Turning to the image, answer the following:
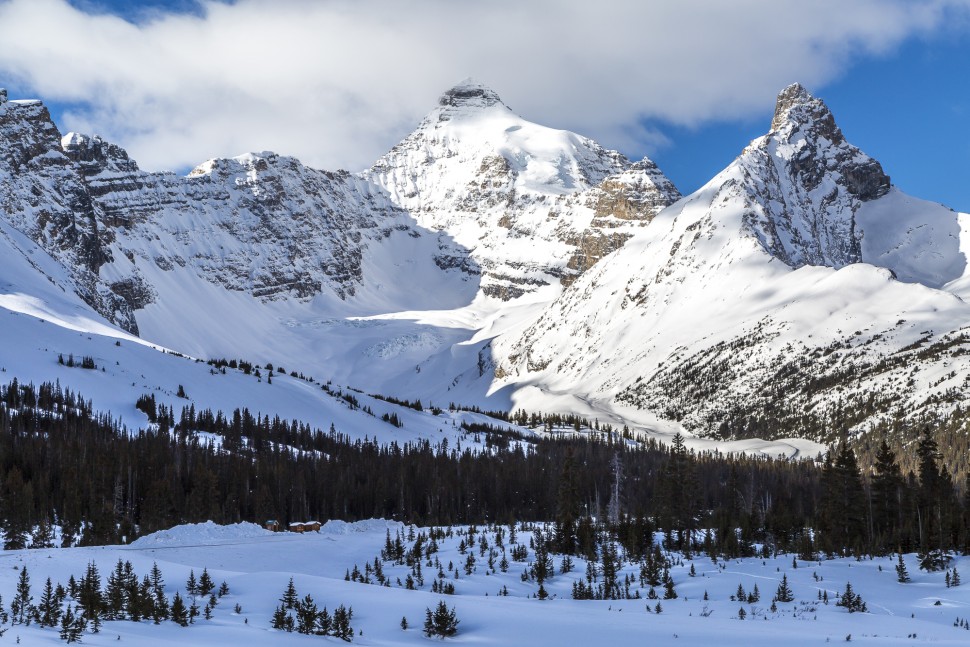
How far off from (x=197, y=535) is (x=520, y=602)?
31.7 metres

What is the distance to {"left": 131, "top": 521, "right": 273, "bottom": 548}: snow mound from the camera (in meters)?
60.9

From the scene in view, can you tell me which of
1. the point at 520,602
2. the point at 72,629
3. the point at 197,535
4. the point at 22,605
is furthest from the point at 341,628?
the point at 197,535

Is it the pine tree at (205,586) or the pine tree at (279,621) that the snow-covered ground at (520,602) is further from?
the pine tree at (205,586)

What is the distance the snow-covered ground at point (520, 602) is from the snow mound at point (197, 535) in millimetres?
363

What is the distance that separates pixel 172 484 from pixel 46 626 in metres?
80.7

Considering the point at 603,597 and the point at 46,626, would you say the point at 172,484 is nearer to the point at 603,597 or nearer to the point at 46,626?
the point at 603,597

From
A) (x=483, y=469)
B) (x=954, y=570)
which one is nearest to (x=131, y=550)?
(x=954, y=570)

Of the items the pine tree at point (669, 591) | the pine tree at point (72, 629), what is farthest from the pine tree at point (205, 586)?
the pine tree at point (669, 591)

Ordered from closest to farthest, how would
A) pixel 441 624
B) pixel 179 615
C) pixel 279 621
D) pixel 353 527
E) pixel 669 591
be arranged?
pixel 179 615 → pixel 279 621 → pixel 441 624 → pixel 669 591 → pixel 353 527

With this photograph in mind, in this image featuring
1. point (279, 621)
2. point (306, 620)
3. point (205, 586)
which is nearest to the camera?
point (306, 620)

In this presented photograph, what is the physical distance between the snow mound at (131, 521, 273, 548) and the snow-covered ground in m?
0.36

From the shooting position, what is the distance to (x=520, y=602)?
135ft

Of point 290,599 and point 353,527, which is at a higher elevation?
point 353,527

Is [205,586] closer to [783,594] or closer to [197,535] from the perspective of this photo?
[783,594]
